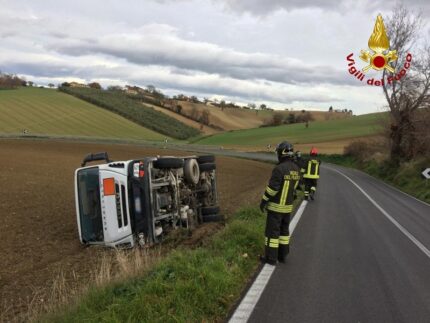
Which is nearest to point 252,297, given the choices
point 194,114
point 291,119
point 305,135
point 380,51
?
point 380,51

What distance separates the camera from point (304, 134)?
88125 millimetres

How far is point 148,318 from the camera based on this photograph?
14.9 ft

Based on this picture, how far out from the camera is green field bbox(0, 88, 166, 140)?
72.1 meters

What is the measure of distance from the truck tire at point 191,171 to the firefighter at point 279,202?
3.62 metres

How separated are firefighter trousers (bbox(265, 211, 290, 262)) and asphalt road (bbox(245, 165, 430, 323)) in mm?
203

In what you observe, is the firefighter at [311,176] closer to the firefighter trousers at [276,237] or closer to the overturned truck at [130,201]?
the overturned truck at [130,201]

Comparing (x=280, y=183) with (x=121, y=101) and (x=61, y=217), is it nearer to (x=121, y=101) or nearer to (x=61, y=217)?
(x=61, y=217)

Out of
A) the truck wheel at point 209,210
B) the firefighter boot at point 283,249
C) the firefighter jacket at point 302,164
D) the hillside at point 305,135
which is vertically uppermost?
the firefighter boot at point 283,249

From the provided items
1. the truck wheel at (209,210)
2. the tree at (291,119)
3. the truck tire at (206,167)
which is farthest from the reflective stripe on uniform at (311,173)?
the tree at (291,119)

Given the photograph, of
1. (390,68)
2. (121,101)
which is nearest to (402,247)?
(390,68)

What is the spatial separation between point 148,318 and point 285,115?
125 meters

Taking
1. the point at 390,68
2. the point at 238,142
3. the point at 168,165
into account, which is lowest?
the point at 238,142

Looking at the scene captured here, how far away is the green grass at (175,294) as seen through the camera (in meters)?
4.67

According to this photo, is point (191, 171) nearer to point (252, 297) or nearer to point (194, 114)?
point (252, 297)
